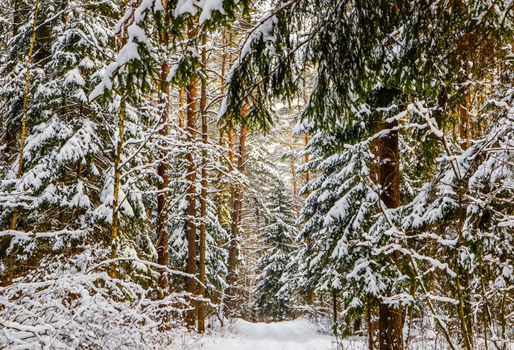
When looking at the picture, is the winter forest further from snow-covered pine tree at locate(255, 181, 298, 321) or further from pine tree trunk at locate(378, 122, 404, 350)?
snow-covered pine tree at locate(255, 181, 298, 321)

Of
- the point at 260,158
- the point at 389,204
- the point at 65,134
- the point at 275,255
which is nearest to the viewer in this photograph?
the point at 389,204

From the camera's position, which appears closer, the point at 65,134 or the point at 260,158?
the point at 65,134

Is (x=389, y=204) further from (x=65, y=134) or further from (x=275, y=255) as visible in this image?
(x=275, y=255)

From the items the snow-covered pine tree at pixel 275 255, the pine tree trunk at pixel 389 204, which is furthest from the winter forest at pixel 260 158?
the snow-covered pine tree at pixel 275 255

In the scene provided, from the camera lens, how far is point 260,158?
19.7m

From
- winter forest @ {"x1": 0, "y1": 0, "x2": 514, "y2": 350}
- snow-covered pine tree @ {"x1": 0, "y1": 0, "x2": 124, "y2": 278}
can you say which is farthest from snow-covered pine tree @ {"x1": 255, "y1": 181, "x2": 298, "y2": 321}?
snow-covered pine tree @ {"x1": 0, "y1": 0, "x2": 124, "y2": 278}

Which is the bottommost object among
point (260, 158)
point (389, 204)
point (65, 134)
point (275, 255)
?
point (275, 255)

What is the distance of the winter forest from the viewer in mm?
3305

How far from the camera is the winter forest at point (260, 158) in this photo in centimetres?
330

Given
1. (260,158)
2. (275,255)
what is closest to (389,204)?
(260,158)

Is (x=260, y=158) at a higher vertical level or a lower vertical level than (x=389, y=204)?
higher

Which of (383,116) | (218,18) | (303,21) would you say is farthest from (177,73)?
(383,116)

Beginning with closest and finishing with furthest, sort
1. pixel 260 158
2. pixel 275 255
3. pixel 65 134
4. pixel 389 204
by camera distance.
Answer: pixel 389 204 < pixel 65 134 < pixel 260 158 < pixel 275 255

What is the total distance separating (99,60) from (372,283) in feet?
26.9
